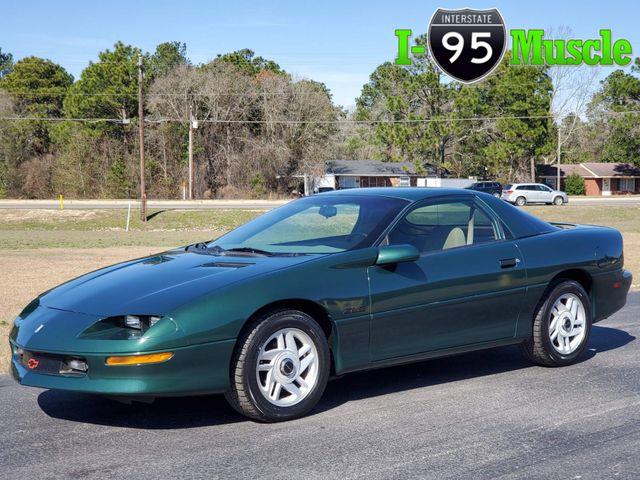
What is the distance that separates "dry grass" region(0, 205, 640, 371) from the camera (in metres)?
13.2

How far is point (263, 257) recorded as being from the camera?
5.69 m

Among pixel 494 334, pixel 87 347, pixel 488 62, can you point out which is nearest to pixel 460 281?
pixel 494 334

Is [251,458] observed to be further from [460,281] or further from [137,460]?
[460,281]

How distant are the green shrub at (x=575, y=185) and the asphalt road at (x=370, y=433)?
7473cm

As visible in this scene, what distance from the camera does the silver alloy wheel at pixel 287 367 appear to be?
5.12m

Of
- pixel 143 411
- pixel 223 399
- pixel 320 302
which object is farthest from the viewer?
pixel 223 399

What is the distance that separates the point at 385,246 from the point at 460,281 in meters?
0.72

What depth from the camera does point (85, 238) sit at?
30.4m

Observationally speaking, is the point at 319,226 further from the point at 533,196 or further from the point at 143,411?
the point at 533,196

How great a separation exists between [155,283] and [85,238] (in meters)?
26.3

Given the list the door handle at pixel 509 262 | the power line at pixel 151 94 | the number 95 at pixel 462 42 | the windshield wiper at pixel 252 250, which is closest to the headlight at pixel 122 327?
the windshield wiper at pixel 252 250

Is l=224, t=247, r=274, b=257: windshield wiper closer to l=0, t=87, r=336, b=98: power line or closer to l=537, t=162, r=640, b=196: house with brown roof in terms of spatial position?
l=0, t=87, r=336, b=98: power line

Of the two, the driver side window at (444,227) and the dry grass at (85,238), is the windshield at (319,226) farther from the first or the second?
the dry grass at (85,238)

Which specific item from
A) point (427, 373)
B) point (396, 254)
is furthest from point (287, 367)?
point (427, 373)
